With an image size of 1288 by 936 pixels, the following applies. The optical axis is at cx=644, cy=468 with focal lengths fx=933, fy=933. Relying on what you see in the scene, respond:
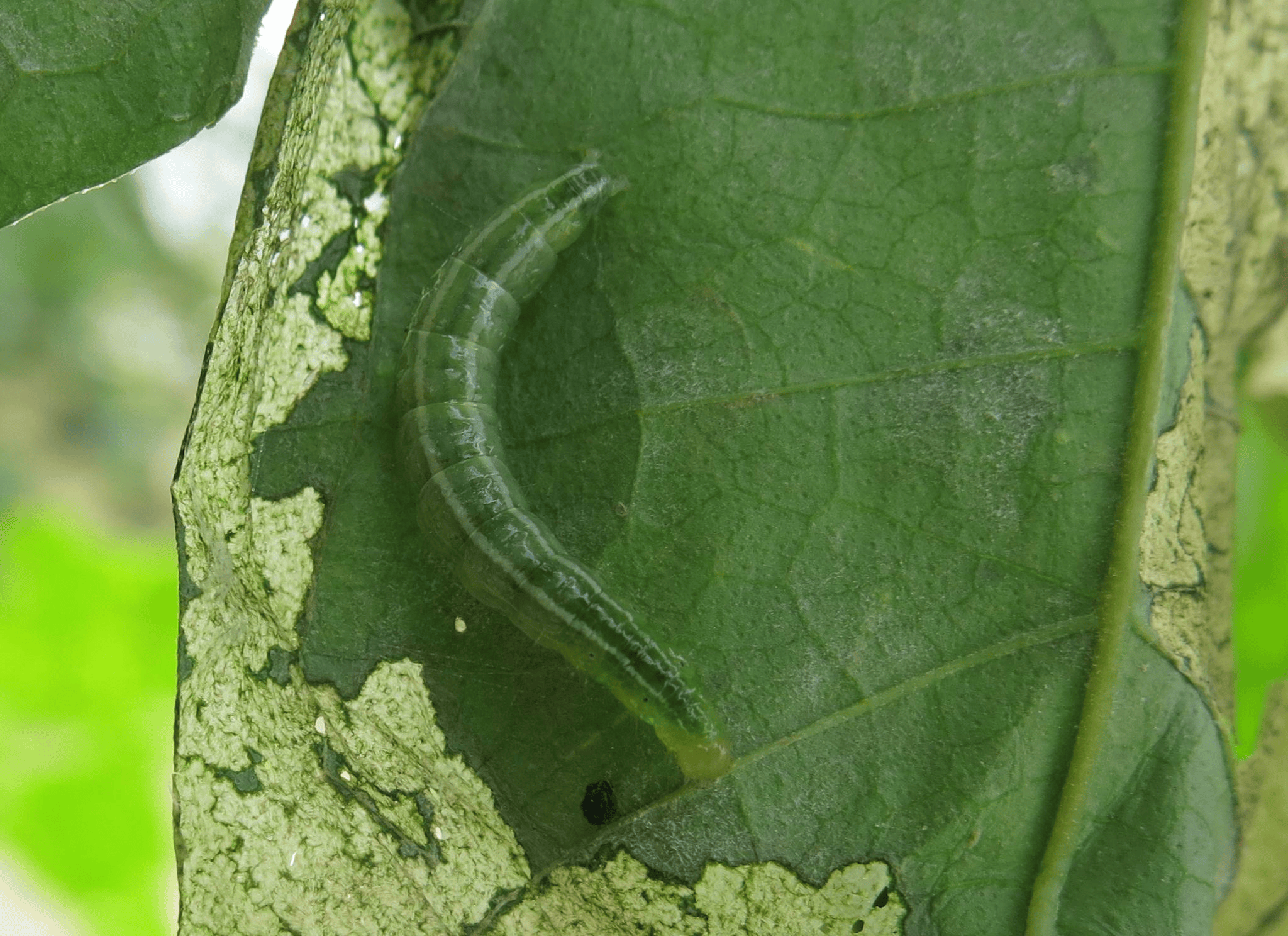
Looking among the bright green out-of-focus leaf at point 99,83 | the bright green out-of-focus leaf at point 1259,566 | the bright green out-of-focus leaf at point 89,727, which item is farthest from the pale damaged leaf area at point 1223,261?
the bright green out-of-focus leaf at point 89,727

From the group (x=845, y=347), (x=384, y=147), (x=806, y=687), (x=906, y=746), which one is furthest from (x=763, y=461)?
(x=384, y=147)

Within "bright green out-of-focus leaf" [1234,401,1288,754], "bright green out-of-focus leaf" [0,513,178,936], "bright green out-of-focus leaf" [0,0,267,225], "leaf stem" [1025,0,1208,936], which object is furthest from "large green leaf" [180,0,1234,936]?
"bright green out-of-focus leaf" [0,513,178,936]

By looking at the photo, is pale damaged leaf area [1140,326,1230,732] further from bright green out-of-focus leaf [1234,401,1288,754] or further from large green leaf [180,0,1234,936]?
bright green out-of-focus leaf [1234,401,1288,754]

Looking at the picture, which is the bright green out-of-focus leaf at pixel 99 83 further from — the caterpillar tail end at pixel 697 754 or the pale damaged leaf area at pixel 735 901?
the pale damaged leaf area at pixel 735 901

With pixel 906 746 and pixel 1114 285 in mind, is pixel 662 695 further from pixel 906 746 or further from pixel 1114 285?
pixel 1114 285

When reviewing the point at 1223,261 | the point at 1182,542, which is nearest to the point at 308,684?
the point at 1182,542

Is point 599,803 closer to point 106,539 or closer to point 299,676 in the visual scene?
point 299,676
